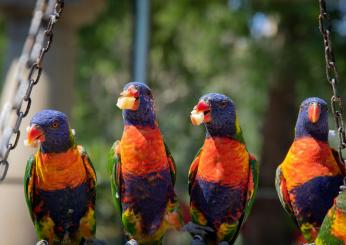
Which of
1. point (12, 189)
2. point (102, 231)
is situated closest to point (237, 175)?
point (12, 189)

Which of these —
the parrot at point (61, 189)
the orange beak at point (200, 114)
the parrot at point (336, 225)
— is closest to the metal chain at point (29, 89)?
the parrot at point (61, 189)

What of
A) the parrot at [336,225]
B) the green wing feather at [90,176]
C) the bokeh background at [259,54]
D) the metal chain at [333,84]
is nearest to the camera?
the parrot at [336,225]

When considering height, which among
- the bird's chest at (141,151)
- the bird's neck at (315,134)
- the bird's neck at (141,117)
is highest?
the bird's neck at (141,117)

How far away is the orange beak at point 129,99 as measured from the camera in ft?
5.21

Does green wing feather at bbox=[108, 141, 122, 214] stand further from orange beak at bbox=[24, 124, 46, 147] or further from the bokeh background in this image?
the bokeh background

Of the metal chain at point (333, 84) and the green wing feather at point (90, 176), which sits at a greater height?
the metal chain at point (333, 84)

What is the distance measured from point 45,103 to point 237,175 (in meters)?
2.39

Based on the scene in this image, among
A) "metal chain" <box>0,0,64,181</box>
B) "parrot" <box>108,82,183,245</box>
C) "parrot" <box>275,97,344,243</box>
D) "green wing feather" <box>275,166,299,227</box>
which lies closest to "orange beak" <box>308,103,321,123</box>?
"parrot" <box>275,97,344,243</box>

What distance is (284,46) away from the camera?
20.7ft

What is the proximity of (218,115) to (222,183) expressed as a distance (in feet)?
0.69

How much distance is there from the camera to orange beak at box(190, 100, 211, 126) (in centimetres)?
158

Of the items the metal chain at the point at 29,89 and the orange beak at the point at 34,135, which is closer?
the orange beak at the point at 34,135

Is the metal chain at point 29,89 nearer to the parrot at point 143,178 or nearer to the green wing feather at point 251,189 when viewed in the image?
the parrot at point 143,178

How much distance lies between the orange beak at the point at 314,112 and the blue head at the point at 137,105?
0.48 m
